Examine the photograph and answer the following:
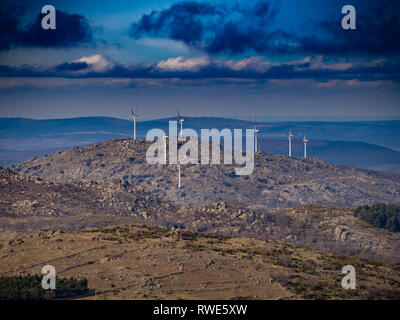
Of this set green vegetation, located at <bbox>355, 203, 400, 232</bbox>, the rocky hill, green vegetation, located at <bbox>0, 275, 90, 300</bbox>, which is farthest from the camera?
green vegetation, located at <bbox>355, 203, 400, 232</bbox>

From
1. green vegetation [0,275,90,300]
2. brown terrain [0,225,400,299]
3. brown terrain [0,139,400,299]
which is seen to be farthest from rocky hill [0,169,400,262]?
green vegetation [0,275,90,300]

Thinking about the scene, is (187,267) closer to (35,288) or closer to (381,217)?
(35,288)

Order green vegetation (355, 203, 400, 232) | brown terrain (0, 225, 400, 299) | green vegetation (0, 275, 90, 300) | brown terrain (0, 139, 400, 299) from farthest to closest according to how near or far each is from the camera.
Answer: green vegetation (355, 203, 400, 232)
brown terrain (0, 139, 400, 299)
brown terrain (0, 225, 400, 299)
green vegetation (0, 275, 90, 300)

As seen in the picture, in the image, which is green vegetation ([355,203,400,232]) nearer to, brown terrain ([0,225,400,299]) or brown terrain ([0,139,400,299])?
brown terrain ([0,139,400,299])

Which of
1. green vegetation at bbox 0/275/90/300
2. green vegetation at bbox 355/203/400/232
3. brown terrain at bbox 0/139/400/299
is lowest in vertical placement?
green vegetation at bbox 355/203/400/232

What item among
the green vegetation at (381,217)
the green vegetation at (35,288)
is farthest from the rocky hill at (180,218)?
the green vegetation at (35,288)

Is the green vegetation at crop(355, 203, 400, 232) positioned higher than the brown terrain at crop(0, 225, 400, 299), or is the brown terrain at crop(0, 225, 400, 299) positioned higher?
the brown terrain at crop(0, 225, 400, 299)

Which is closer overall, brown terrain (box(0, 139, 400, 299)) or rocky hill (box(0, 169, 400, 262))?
brown terrain (box(0, 139, 400, 299))
